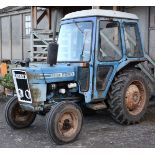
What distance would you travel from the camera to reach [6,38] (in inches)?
765

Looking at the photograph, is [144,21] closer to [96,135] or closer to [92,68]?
[92,68]

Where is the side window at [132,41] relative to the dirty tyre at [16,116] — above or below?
above

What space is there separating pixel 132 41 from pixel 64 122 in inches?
96.7

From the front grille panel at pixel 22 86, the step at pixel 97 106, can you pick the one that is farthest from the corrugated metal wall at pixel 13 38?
the front grille panel at pixel 22 86

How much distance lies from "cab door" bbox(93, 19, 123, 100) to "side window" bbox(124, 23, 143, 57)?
25 cm

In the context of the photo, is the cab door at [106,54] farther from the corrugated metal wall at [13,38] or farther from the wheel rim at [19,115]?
the corrugated metal wall at [13,38]

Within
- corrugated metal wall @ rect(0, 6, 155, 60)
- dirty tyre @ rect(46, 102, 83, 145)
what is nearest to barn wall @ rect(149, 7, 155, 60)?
corrugated metal wall @ rect(0, 6, 155, 60)

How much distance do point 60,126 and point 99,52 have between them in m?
1.65

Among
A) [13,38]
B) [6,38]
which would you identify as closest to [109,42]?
[13,38]

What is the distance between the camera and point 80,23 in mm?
7086

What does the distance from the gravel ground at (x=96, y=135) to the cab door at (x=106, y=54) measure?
70cm

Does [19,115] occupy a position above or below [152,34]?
below

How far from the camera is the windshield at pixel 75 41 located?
688 centimetres

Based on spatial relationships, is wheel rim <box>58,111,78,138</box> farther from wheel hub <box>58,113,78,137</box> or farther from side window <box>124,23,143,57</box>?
side window <box>124,23,143,57</box>
